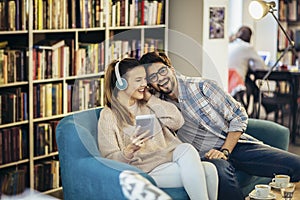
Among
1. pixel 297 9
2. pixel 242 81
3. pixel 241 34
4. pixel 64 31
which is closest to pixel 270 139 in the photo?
pixel 64 31

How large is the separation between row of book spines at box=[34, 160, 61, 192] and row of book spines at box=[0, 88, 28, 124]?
38 centimetres

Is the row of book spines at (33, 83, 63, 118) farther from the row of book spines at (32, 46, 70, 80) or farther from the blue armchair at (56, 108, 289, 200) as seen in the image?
the blue armchair at (56, 108, 289, 200)

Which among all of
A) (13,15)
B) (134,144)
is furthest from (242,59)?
(134,144)

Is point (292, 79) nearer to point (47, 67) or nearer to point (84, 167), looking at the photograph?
point (47, 67)

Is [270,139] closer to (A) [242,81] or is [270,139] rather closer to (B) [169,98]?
(B) [169,98]

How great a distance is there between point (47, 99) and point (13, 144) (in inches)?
15.2

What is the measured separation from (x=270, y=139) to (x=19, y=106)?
1.58 m

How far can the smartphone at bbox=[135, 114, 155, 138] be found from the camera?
3227 mm

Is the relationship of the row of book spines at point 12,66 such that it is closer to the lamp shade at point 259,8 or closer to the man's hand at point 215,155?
the man's hand at point 215,155

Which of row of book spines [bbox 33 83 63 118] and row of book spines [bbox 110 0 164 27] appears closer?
row of book spines [bbox 33 83 63 118]

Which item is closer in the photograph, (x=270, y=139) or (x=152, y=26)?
(x=270, y=139)

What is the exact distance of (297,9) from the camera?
7.52 metres

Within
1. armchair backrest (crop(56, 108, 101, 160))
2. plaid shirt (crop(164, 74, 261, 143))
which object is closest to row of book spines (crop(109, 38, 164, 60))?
plaid shirt (crop(164, 74, 261, 143))

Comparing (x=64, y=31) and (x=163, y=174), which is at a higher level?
(x=64, y=31)
